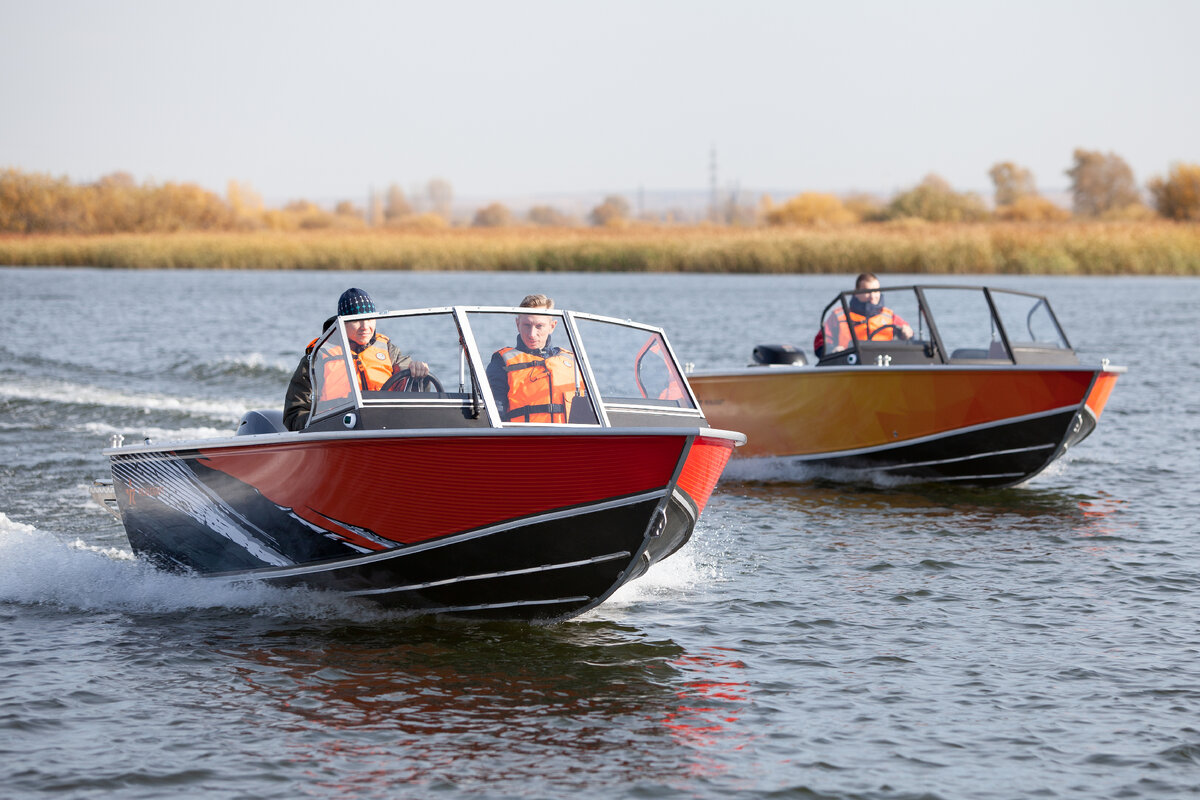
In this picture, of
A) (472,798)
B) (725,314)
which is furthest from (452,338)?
(725,314)

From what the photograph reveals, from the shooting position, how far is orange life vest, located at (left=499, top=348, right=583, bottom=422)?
267 inches

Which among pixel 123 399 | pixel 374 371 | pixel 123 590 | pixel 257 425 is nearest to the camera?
pixel 374 371

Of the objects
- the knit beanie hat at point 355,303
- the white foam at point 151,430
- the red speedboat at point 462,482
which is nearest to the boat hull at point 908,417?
the red speedboat at point 462,482

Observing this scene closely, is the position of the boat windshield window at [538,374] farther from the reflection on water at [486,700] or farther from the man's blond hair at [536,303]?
the reflection on water at [486,700]

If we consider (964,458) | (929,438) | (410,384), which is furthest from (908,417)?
(410,384)

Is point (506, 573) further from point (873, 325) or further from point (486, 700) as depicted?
point (873, 325)

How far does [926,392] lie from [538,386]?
5755 mm

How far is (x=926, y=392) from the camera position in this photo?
38.1ft

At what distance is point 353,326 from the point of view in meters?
7.11

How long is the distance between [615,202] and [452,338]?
7228 inches

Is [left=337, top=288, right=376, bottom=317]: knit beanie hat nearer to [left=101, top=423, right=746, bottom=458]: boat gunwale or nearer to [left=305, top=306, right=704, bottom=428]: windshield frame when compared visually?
[left=305, top=306, right=704, bottom=428]: windshield frame

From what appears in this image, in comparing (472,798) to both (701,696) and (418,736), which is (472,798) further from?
(701,696)

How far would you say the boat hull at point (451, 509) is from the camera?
649 centimetres

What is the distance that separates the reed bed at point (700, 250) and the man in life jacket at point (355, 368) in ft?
116
